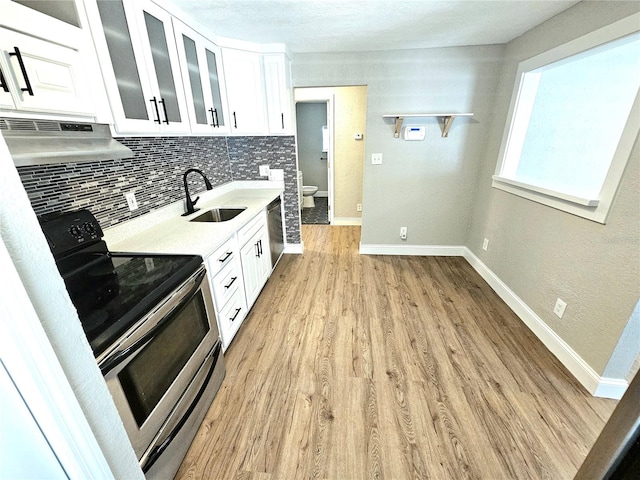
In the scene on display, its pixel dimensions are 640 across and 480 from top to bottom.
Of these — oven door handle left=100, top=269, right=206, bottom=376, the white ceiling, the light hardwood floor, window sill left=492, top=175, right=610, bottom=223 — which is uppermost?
the white ceiling

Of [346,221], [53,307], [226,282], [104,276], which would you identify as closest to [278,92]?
[226,282]

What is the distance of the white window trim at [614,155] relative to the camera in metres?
1.45

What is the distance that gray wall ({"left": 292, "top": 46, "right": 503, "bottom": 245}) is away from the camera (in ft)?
9.14

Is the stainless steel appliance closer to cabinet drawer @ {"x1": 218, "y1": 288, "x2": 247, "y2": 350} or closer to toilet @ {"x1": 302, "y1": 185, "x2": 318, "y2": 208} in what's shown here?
cabinet drawer @ {"x1": 218, "y1": 288, "x2": 247, "y2": 350}

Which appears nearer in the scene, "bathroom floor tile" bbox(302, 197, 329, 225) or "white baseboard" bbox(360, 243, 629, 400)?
"white baseboard" bbox(360, 243, 629, 400)

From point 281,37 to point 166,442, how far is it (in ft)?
9.72

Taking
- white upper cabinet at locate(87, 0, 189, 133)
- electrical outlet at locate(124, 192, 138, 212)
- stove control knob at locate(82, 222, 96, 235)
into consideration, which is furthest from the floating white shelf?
stove control knob at locate(82, 222, 96, 235)

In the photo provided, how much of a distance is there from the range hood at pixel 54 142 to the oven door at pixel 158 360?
64cm

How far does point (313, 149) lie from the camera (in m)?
6.09

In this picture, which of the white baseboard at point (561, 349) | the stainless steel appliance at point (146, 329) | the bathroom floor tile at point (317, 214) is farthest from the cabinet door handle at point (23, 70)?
the bathroom floor tile at point (317, 214)

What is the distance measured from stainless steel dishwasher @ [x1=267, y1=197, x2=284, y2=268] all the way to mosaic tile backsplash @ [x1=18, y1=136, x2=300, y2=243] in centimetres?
23

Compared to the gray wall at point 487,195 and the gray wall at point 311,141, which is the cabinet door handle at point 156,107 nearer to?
the gray wall at point 487,195

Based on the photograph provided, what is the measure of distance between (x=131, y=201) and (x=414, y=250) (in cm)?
305

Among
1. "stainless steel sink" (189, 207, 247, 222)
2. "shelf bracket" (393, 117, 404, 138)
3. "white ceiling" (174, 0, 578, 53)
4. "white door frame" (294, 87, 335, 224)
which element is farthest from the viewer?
"white door frame" (294, 87, 335, 224)
